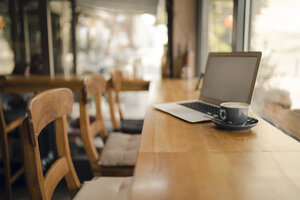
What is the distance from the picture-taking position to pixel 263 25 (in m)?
1.68

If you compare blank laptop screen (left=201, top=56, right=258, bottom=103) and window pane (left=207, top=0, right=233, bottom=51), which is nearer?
blank laptop screen (left=201, top=56, right=258, bottom=103)

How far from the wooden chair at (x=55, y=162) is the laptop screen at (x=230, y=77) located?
64 cm

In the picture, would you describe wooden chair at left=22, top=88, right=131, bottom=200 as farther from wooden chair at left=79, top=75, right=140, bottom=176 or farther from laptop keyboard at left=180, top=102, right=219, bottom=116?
laptop keyboard at left=180, top=102, right=219, bottom=116

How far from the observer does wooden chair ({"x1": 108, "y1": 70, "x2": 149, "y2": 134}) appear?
2.31 m

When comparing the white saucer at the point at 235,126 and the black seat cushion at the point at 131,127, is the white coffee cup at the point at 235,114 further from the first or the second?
the black seat cushion at the point at 131,127

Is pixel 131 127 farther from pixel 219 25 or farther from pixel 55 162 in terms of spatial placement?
pixel 219 25

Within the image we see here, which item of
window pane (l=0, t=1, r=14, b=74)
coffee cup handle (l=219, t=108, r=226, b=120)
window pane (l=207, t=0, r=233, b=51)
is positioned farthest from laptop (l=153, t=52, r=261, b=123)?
window pane (l=0, t=1, r=14, b=74)

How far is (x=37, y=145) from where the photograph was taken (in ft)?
3.01

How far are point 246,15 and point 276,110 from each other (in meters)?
0.79

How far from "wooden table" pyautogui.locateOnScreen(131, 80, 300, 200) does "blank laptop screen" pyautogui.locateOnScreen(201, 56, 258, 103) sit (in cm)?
24

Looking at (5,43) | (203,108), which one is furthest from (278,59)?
(5,43)

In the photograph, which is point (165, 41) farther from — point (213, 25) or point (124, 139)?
point (124, 139)

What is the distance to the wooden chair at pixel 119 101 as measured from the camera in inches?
90.8

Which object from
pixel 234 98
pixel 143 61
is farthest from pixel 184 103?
pixel 143 61
